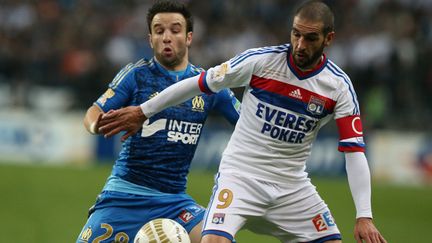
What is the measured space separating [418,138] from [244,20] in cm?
533

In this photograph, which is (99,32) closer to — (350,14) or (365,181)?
(350,14)

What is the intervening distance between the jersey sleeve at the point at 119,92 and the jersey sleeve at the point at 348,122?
163cm

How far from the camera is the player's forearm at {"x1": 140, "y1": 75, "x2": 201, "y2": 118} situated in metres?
6.22

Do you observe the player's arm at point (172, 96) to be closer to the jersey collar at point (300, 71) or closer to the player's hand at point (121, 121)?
the player's hand at point (121, 121)

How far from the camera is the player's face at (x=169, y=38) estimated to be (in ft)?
22.8

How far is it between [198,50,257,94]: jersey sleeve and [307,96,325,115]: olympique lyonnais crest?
0.47 m

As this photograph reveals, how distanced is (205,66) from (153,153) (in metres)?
12.8

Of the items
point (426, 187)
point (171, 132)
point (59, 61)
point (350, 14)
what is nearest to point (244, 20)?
point (350, 14)

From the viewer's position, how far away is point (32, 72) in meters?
20.8

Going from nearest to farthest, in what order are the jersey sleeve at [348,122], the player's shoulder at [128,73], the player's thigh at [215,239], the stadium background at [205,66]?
the player's thigh at [215,239], the jersey sleeve at [348,122], the player's shoulder at [128,73], the stadium background at [205,66]

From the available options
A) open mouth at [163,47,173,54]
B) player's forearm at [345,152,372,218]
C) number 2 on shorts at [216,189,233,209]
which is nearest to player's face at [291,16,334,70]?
player's forearm at [345,152,372,218]

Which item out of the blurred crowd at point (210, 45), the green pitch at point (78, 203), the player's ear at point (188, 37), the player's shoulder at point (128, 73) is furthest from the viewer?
the blurred crowd at point (210, 45)

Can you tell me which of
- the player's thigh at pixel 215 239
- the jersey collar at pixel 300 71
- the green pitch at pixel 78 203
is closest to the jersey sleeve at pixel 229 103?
the jersey collar at pixel 300 71

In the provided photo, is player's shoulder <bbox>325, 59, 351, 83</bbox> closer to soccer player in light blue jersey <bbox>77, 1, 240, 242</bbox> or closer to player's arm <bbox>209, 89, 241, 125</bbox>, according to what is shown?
player's arm <bbox>209, 89, 241, 125</bbox>
